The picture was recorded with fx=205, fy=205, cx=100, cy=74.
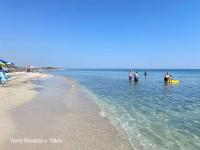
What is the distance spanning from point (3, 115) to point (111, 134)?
5.47 meters

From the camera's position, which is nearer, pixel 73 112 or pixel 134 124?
pixel 134 124

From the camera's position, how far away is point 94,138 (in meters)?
7.50

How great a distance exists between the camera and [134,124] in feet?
31.8

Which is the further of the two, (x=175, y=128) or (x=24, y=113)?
(x=24, y=113)

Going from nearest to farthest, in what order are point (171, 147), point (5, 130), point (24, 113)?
1. point (171, 147)
2. point (5, 130)
3. point (24, 113)

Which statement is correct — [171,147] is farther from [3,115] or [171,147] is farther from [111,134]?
[3,115]

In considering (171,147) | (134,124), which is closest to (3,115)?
(134,124)

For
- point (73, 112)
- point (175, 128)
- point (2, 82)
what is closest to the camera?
point (175, 128)

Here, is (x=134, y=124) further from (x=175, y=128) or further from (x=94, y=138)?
(x=94, y=138)

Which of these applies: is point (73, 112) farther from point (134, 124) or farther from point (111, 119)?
point (134, 124)

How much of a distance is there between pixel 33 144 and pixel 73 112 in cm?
487

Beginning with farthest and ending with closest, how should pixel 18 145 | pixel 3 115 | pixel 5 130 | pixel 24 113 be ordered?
pixel 24 113
pixel 3 115
pixel 5 130
pixel 18 145

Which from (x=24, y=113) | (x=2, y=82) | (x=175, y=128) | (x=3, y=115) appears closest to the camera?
(x=175, y=128)

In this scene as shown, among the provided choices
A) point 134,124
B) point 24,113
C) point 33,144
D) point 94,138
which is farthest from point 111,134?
point 24,113
